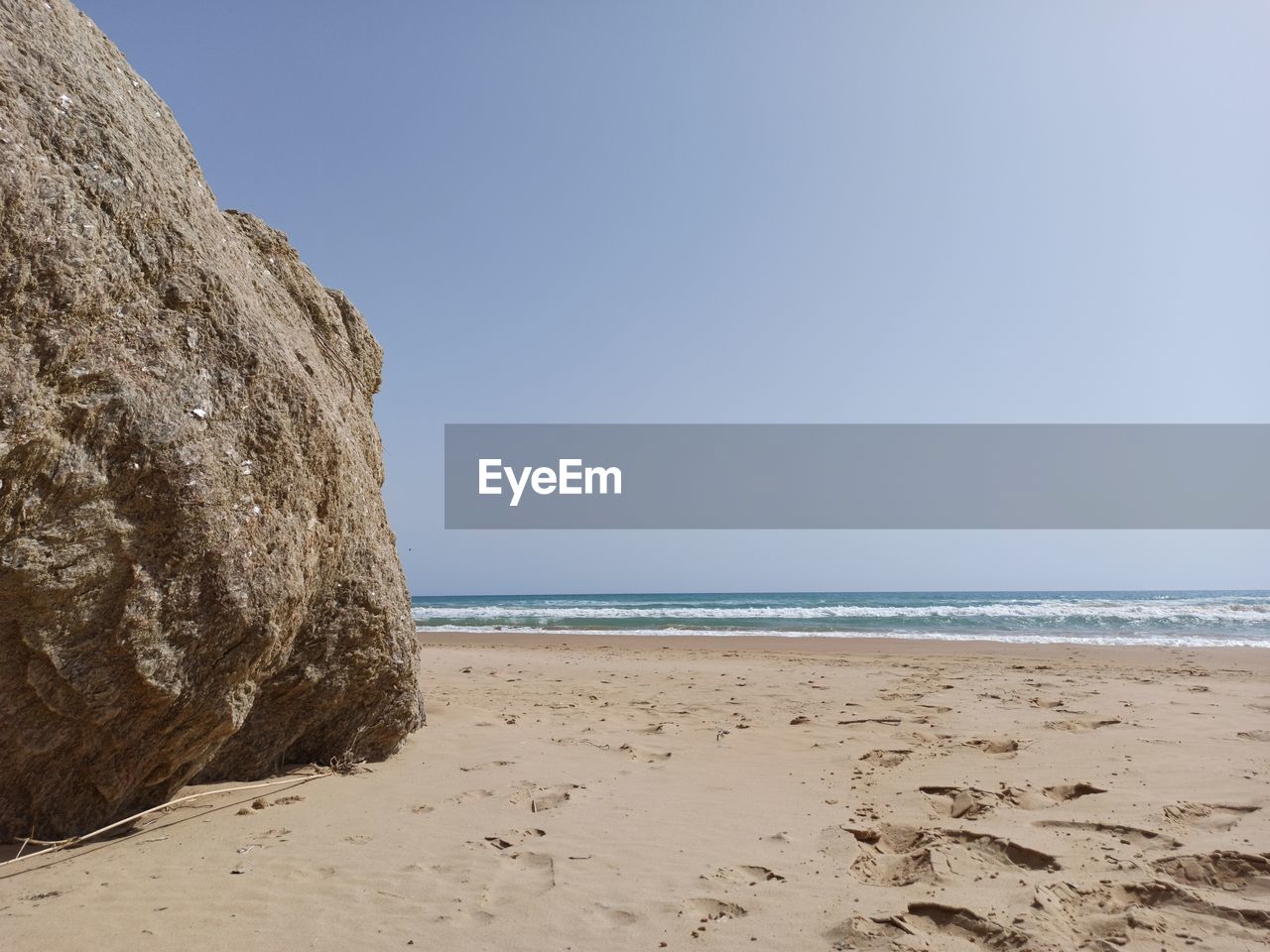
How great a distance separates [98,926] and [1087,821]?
4.03 meters

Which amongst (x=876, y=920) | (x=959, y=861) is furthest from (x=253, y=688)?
(x=959, y=861)

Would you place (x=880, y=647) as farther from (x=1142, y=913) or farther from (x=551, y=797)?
(x=1142, y=913)

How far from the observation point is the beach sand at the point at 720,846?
2.67 m

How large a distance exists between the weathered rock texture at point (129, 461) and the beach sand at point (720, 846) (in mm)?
575

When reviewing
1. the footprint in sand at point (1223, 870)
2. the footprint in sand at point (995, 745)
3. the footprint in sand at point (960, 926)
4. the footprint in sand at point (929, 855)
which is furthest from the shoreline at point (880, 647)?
the footprint in sand at point (960, 926)

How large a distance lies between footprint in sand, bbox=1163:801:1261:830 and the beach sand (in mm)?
16

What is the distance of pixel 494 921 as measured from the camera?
2760mm

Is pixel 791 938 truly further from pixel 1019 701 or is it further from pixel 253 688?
pixel 1019 701

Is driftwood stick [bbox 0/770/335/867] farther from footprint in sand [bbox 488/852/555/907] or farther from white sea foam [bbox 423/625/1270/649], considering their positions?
white sea foam [bbox 423/625/1270/649]

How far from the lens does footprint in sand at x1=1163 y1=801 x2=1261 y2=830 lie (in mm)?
3535

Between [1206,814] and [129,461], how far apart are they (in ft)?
16.4

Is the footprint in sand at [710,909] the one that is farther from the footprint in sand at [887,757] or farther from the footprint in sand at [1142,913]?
the footprint in sand at [887,757]

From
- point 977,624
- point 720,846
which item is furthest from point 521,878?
point 977,624

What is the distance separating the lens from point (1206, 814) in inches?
145
